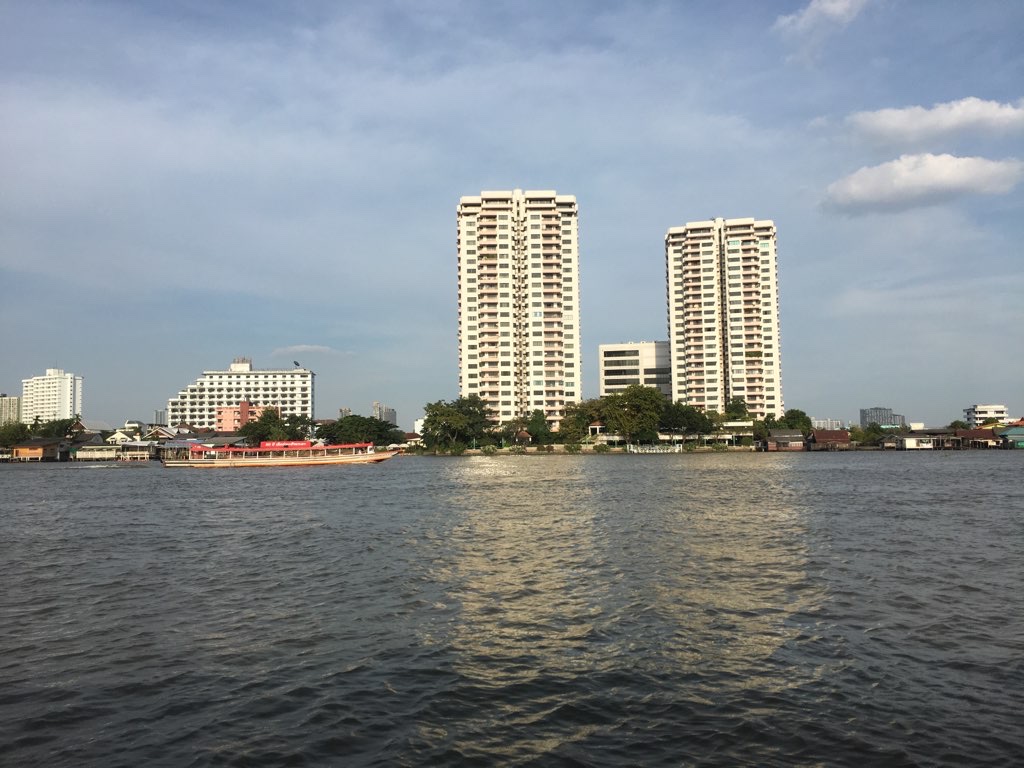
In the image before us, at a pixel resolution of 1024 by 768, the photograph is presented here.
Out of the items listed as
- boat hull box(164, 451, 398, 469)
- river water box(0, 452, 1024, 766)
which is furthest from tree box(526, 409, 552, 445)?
river water box(0, 452, 1024, 766)

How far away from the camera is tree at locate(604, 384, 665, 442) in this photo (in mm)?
115312

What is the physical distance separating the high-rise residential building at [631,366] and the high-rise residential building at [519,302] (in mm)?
23067

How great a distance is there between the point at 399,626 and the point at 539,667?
3.57m

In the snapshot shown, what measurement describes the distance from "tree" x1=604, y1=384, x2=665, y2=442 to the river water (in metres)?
88.8

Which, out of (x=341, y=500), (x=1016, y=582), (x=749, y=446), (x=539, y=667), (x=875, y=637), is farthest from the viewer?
(x=749, y=446)

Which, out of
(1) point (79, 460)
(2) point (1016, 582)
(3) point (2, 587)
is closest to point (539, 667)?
(2) point (1016, 582)

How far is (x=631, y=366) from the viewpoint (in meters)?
164

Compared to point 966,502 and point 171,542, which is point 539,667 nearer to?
point 171,542

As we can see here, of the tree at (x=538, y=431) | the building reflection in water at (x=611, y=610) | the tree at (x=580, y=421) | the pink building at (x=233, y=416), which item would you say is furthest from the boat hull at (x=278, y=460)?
the pink building at (x=233, y=416)

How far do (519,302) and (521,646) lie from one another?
134 meters

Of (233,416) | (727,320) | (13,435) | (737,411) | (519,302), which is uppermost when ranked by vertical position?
(519,302)

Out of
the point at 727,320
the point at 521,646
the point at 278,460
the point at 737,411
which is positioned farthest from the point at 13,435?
the point at 521,646

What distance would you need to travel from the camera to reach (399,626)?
516 inches

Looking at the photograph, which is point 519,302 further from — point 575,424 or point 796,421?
point 796,421
